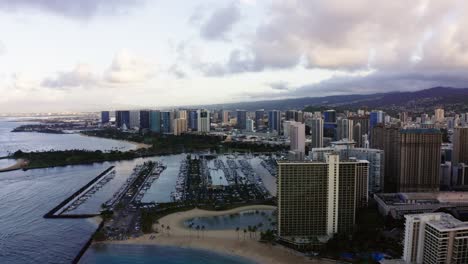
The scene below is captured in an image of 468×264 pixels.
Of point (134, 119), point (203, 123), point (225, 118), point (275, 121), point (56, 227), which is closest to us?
point (56, 227)

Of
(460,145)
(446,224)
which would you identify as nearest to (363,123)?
(460,145)

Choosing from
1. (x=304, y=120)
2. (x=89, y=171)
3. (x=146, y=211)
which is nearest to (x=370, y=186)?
(x=146, y=211)

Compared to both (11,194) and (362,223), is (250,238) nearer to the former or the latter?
(362,223)

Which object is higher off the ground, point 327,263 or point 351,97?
point 351,97

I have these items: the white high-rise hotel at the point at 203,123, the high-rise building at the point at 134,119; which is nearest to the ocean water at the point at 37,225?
→ the white high-rise hotel at the point at 203,123

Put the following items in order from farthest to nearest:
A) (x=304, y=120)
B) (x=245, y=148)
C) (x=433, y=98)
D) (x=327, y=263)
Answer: (x=433, y=98)
(x=304, y=120)
(x=245, y=148)
(x=327, y=263)

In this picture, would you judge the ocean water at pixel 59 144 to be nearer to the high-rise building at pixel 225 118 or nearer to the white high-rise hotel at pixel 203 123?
the white high-rise hotel at pixel 203 123

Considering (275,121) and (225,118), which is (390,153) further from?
(225,118)

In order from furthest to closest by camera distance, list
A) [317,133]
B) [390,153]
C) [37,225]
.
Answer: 1. [317,133]
2. [390,153]
3. [37,225]
